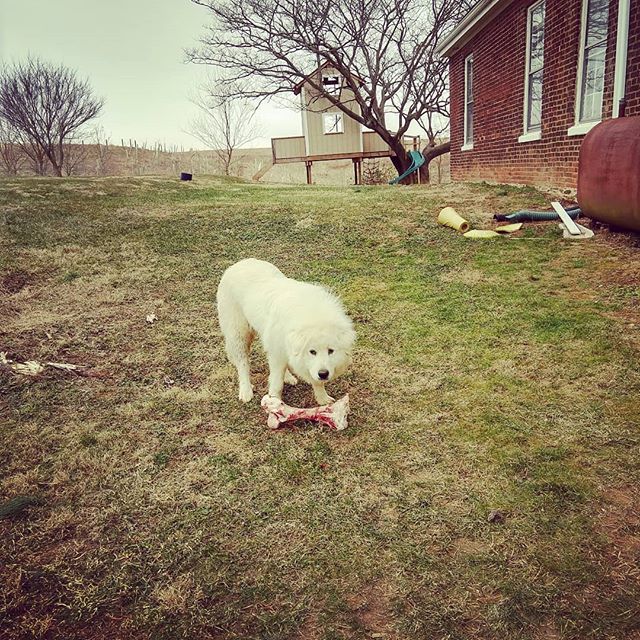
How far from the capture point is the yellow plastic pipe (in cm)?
760

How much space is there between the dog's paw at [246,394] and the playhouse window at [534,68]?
931 centimetres

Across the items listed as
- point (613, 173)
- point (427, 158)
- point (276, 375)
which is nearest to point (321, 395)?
point (276, 375)

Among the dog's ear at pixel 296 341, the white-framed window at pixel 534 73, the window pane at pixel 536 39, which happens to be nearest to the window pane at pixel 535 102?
the white-framed window at pixel 534 73

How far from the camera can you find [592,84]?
8.30 metres

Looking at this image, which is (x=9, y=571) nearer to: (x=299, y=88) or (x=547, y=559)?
(x=547, y=559)

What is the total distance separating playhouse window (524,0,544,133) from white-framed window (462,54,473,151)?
3.24 meters

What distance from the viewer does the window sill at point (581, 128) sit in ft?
26.3

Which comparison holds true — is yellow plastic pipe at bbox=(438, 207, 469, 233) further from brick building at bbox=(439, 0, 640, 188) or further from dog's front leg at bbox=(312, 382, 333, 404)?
dog's front leg at bbox=(312, 382, 333, 404)

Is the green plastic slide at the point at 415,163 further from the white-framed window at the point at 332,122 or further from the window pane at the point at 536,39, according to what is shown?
the window pane at the point at 536,39

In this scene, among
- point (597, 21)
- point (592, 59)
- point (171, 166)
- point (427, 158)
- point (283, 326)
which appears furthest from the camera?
point (171, 166)

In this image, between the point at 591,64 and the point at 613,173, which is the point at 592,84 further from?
the point at 613,173

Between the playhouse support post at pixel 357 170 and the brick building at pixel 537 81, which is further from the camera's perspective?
the playhouse support post at pixel 357 170

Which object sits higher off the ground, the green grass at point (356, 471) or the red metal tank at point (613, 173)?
the red metal tank at point (613, 173)

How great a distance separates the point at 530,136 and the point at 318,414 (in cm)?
939
